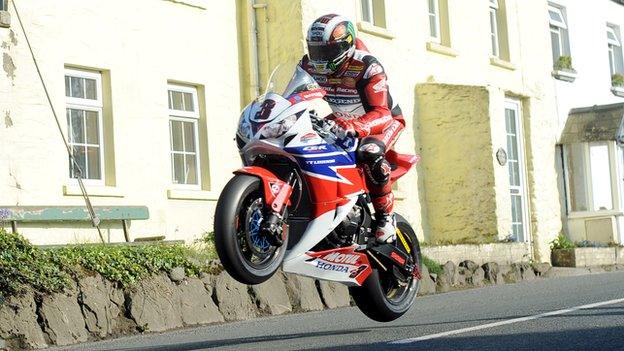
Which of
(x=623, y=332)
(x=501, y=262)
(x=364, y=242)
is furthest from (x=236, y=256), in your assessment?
(x=501, y=262)

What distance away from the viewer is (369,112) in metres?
9.34

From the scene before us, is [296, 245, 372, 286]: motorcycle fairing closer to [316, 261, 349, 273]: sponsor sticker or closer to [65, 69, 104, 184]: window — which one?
[316, 261, 349, 273]: sponsor sticker

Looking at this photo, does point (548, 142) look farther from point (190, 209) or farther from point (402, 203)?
point (190, 209)

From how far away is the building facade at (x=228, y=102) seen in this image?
17094 mm

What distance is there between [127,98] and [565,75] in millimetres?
15345

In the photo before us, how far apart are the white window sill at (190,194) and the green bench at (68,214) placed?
2.89ft

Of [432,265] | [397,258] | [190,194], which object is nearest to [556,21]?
[432,265]

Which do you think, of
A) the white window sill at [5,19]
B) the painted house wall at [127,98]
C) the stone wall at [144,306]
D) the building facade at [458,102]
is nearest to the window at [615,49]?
the building facade at [458,102]

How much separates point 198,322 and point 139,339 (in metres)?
1.92

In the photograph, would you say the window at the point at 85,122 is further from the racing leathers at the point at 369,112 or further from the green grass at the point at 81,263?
the racing leathers at the point at 369,112

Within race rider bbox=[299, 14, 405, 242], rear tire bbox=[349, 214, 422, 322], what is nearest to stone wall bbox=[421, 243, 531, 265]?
rear tire bbox=[349, 214, 422, 322]

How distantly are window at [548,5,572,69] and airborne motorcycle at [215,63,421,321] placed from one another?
22.9 metres

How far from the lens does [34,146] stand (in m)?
16.9

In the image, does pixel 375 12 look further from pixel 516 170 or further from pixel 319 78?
pixel 319 78
